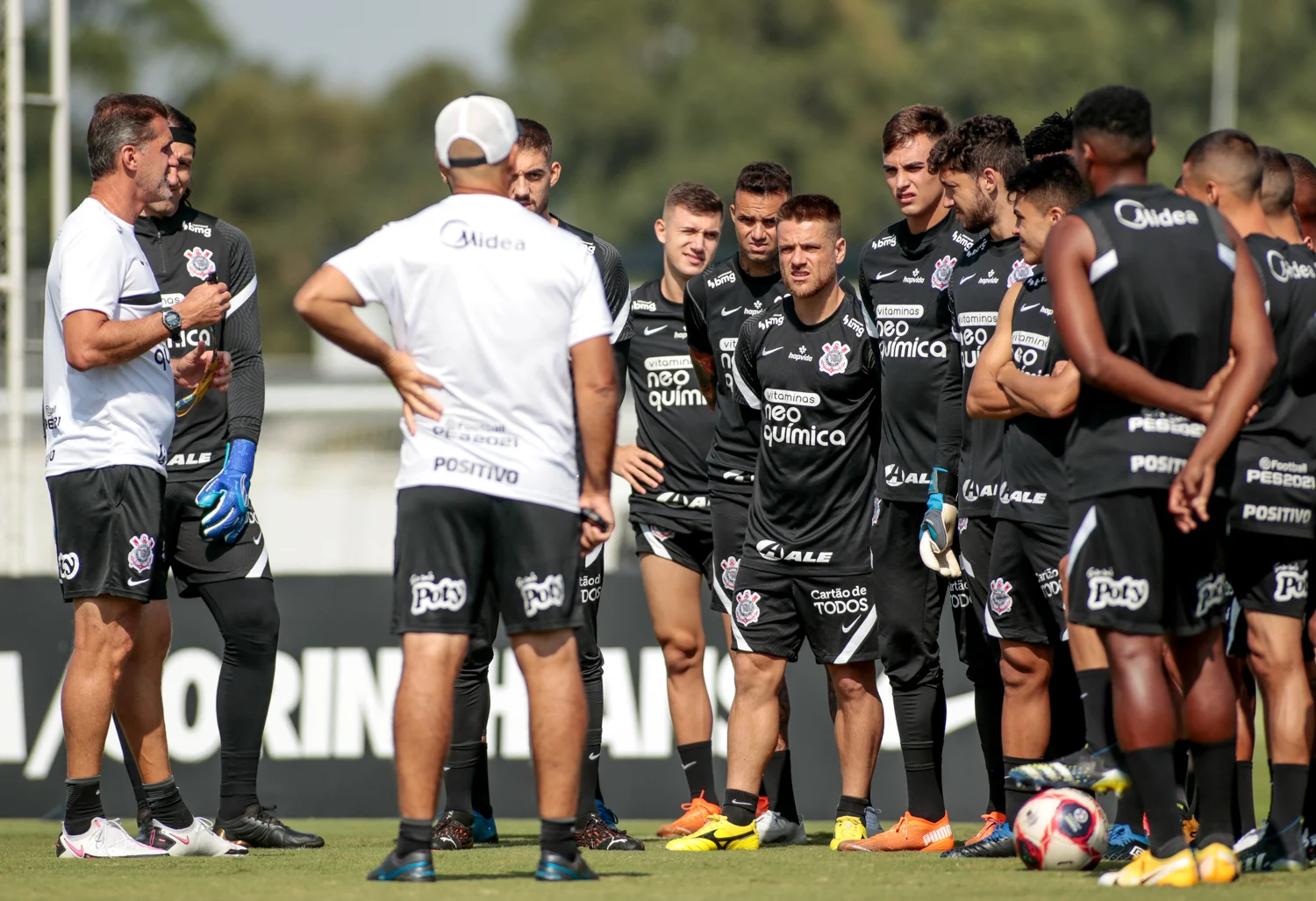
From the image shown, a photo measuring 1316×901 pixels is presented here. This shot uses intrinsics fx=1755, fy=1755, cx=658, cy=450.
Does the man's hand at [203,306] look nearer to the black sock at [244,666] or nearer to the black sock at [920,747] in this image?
the black sock at [244,666]

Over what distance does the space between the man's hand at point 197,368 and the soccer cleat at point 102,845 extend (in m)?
1.70

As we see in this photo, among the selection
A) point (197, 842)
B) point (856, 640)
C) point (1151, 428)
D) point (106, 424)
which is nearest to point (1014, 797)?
point (856, 640)

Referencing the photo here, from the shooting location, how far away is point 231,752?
7.10 metres

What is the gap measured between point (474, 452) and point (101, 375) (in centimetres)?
193

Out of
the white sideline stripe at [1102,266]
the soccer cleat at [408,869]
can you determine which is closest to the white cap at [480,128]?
the white sideline stripe at [1102,266]

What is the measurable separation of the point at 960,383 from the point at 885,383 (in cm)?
38

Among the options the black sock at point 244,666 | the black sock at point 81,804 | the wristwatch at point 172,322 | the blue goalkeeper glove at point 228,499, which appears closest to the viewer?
the wristwatch at point 172,322

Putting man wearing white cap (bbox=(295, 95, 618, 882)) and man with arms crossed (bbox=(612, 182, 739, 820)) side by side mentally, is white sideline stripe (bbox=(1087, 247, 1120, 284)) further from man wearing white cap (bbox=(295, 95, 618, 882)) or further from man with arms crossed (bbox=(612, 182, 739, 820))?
man with arms crossed (bbox=(612, 182, 739, 820))

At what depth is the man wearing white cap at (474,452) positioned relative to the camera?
5.26 metres

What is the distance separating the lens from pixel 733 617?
720cm

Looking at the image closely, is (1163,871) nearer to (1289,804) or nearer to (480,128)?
(1289,804)

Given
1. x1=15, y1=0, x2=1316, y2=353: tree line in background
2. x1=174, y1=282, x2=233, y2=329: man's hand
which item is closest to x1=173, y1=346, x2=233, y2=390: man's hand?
x1=174, y1=282, x2=233, y2=329: man's hand

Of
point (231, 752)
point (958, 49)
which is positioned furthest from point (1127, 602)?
point (958, 49)

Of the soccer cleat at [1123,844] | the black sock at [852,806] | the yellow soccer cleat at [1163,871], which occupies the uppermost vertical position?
the yellow soccer cleat at [1163,871]
